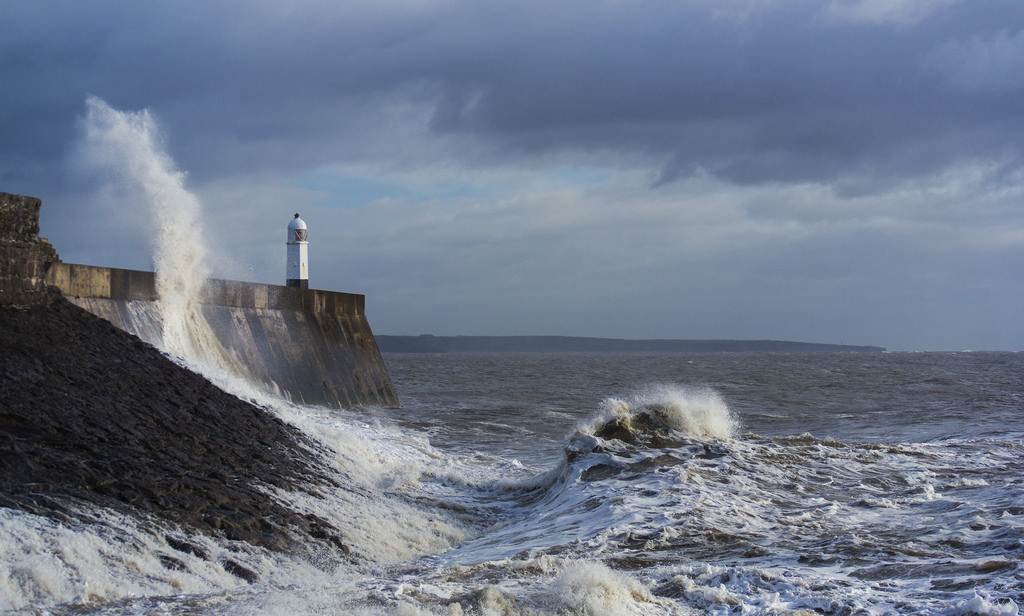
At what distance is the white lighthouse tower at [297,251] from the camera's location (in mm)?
15305

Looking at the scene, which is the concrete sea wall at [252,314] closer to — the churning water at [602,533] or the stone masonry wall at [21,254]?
the stone masonry wall at [21,254]

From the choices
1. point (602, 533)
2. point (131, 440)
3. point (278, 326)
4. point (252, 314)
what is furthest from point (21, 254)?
point (602, 533)

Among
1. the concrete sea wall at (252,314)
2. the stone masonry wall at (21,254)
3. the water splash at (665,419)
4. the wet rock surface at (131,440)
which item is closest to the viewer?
the wet rock surface at (131,440)

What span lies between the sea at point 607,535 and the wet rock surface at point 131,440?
9.9 inches

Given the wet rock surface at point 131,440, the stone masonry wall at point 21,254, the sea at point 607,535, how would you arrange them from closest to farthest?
1. the sea at point 607,535
2. the wet rock surface at point 131,440
3. the stone masonry wall at point 21,254

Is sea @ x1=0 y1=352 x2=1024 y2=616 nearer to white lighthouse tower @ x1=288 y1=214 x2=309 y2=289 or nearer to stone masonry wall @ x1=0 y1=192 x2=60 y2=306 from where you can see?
stone masonry wall @ x1=0 y1=192 x2=60 y2=306

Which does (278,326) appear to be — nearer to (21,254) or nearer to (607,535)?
(21,254)

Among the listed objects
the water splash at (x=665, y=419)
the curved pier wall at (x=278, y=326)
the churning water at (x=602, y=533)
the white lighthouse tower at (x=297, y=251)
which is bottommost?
the churning water at (x=602, y=533)

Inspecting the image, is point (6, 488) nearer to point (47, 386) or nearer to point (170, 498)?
point (170, 498)

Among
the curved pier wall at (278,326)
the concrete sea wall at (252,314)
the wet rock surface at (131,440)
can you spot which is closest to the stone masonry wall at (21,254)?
the concrete sea wall at (252,314)

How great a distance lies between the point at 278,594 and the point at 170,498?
4.02 feet

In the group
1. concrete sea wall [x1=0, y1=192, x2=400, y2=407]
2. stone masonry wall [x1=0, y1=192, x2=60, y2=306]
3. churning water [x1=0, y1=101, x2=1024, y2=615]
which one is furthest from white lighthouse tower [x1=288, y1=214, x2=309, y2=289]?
stone masonry wall [x1=0, y1=192, x2=60, y2=306]

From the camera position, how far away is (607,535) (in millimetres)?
5242

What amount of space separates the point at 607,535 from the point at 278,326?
894 centimetres
